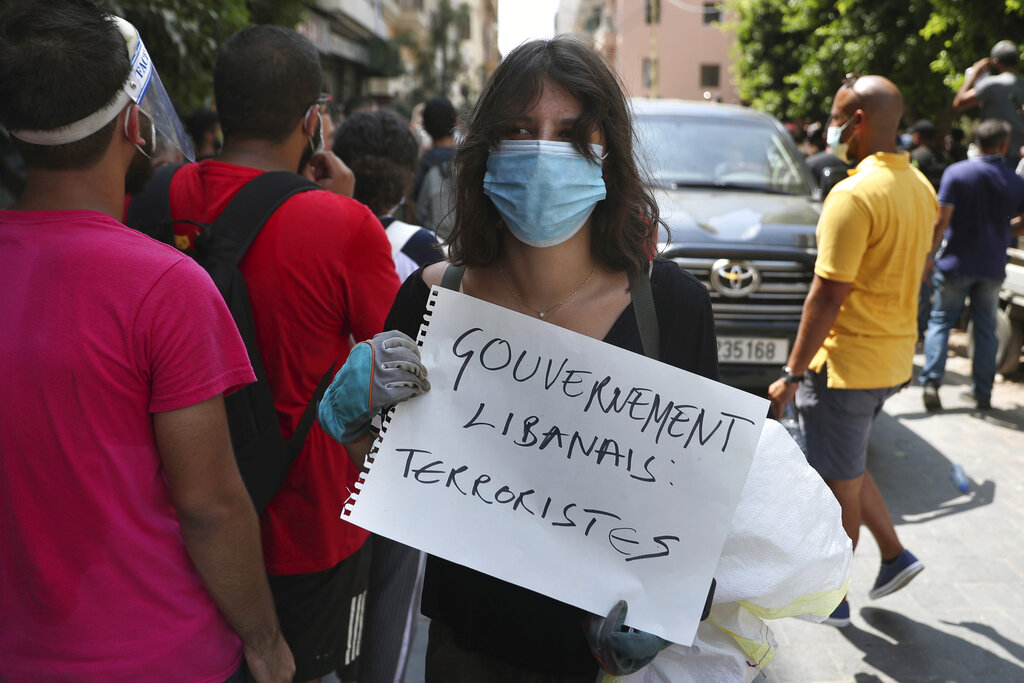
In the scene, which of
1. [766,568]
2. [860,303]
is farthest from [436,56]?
[766,568]

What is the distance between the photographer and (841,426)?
361 cm

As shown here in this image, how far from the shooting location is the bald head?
360cm

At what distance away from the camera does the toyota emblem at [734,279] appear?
5.62 meters

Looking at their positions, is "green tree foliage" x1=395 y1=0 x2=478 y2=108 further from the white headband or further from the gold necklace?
the gold necklace

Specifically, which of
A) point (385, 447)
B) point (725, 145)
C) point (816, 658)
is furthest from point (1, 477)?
point (725, 145)

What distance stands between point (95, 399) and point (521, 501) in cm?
78

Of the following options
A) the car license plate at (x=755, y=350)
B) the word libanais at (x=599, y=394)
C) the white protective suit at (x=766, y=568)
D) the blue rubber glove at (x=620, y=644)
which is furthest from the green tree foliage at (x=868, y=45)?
the blue rubber glove at (x=620, y=644)

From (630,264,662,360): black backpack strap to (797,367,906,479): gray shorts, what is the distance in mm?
2096

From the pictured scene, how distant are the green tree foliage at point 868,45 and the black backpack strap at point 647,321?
25.8ft

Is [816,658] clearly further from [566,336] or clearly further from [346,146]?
[346,146]

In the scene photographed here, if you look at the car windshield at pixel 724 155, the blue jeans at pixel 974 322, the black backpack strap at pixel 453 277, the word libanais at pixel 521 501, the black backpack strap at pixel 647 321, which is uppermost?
the black backpack strap at pixel 453 277

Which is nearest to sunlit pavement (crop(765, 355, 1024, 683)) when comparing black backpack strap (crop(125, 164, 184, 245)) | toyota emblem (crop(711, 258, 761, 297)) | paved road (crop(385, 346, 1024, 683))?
paved road (crop(385, 346, 1024, 683))

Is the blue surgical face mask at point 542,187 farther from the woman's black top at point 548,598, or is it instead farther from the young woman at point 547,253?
the woman's black top at point 548,598

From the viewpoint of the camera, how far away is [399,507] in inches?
66.5
